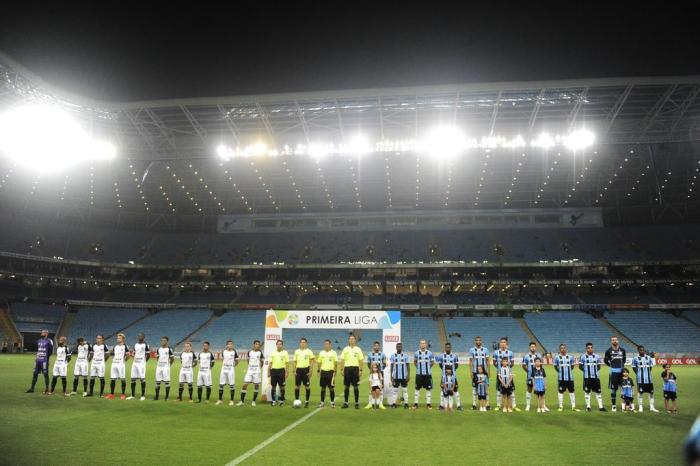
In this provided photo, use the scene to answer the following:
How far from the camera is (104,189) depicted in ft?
165

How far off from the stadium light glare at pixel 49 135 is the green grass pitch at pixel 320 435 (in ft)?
71.0

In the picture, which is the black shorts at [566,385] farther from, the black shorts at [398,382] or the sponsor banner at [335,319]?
the sponsor banner at [335,319]

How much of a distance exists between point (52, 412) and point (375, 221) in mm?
48792

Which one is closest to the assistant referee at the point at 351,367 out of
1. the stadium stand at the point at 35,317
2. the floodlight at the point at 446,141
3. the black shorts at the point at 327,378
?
Answer: the black shorts at the point at 327,378

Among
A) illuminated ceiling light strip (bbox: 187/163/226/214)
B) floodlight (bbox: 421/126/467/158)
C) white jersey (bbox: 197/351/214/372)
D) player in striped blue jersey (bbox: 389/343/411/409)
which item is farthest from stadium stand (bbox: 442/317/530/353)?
white jersey (bbox: 197/351/214/372)

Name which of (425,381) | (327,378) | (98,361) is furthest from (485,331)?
(98,361)

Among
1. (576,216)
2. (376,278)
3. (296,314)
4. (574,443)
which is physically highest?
(576,216)

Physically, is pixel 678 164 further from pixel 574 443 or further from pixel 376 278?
pixel 574 443

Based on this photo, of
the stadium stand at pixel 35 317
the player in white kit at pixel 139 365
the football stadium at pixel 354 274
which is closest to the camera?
the football stadium at pixel 354 274

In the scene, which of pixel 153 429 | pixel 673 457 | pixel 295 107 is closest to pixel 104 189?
pixel 295 107

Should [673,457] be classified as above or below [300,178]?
below

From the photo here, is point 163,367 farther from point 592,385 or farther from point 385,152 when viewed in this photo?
point 385,152

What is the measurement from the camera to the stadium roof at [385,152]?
1161 inches

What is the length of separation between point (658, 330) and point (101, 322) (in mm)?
55572
